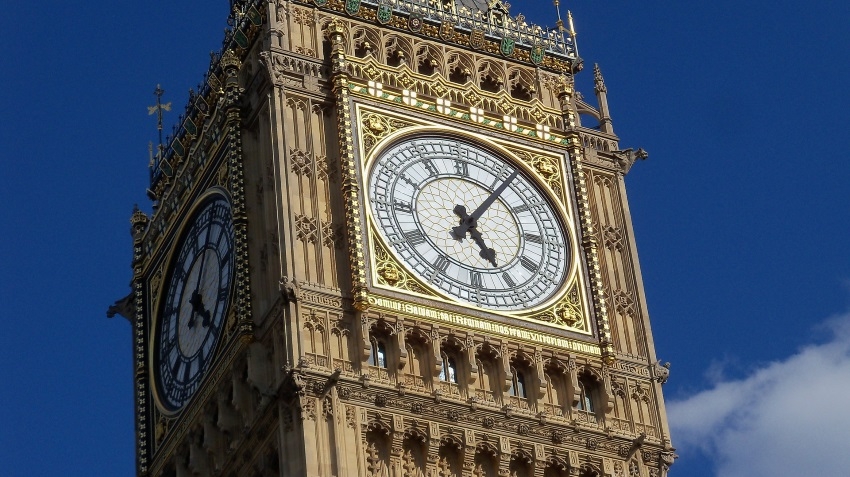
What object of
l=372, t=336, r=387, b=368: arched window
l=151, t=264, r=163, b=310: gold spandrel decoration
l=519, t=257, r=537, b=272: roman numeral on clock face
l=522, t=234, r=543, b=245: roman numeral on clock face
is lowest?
l=372, t=336, r=387, b=368: arched window

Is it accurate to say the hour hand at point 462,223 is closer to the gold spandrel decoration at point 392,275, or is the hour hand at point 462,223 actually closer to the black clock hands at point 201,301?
the gold spandrel decoration at point 392,275

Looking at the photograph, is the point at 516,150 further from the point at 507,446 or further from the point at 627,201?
the point at 507,446

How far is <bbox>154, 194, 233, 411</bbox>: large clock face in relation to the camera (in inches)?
1946

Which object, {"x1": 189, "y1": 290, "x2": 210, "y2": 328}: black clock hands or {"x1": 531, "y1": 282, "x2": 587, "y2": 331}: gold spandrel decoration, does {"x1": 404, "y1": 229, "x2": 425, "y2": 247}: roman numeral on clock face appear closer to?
{"x1": 531, "y1": 282, "x2": 587, "y2": 331}: gold spandrel decoration

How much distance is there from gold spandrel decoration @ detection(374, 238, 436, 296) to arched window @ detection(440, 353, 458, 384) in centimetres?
121

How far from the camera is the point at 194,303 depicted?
50.2 m

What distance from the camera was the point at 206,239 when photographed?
50.8 m

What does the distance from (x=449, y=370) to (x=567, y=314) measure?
2.76m

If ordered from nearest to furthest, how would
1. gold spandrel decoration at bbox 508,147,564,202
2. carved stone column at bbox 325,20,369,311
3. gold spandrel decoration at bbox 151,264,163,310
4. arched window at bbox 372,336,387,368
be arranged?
arched window at bbox 372,336,387,368
carved stone column at bbox 325,20,369,311
gold spandrel decoration at bbox 508,147,564,202
gold spandrel decoration at bbox 151,264,163,310

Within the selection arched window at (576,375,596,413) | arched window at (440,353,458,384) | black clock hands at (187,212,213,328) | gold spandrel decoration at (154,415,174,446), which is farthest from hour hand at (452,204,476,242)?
gold spandrel decoration at (154,415,174,446)

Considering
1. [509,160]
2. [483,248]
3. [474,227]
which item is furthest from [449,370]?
[509,160]

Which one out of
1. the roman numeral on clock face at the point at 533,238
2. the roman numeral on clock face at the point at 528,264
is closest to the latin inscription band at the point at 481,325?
the roman numeral on clock face at the point at 528,264

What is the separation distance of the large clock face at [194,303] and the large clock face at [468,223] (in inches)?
125

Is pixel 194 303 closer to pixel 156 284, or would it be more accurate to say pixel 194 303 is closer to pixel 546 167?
pixel 156 284
